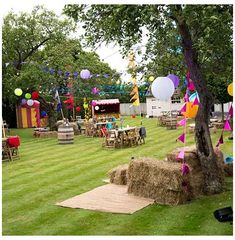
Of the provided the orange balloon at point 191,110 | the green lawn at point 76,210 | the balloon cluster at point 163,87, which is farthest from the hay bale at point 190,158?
the balloon cluster at point 163,87

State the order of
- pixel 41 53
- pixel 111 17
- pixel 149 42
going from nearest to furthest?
pixel 111 17 < pixel 149 42 < pixel 41 53

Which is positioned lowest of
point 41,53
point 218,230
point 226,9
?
point 218,230

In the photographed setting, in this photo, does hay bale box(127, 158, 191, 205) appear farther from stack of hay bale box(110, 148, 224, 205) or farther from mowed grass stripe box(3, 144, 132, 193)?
mowed grass stripe box(3, 144, 132, 193)

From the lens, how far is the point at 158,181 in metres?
8.27

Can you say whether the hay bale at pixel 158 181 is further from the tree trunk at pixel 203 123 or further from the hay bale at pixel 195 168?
the tree trunk at pixel 203 123

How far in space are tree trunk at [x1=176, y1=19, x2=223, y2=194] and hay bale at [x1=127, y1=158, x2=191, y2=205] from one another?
26.5 inches

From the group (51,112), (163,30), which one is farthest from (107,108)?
(163,30)

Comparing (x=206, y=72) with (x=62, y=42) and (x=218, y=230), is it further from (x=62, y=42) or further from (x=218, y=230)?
(x=62, y=42)

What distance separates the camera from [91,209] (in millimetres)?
7953

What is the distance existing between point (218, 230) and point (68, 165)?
757 centimetres

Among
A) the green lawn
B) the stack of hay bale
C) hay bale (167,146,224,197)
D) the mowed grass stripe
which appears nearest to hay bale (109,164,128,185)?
the green lawn

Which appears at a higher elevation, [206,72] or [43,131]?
[206,72]

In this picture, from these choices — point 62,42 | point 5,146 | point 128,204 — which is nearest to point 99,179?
point 128,204

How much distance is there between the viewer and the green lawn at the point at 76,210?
22.1ft
